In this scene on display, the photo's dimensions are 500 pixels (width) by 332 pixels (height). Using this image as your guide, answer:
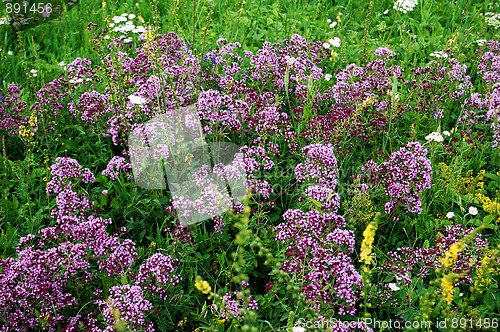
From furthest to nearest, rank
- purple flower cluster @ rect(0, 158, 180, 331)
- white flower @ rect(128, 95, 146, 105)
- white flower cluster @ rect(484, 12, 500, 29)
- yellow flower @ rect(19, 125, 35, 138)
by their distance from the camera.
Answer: white flower cluster @ rect(484, 12, 500, 29), white flower @ rect(128, 95, 146, 105), yellow flower @ rect(19, 125, 35, 138), purple flower cluster @ rect(0, 158, 180, 331)

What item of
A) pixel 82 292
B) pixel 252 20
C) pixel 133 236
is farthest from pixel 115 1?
pixel 82 292

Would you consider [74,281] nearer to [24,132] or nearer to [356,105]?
[24,132]

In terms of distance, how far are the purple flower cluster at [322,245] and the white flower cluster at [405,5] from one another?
2929mm

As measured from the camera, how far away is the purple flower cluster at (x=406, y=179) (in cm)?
343

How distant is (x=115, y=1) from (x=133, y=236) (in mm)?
3540

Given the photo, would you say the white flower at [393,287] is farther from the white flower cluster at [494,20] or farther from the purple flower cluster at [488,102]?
the white flower cluster at [494,20]

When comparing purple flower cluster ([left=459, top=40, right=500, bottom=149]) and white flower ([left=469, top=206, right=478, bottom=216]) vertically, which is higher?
purple flower cluster ([left=459, top=40, right=500, bottom=149])

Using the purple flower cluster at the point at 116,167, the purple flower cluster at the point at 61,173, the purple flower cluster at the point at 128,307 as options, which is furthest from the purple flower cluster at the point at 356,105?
the purple flower cluster at the point at 128,307

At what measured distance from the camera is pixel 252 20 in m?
6.01

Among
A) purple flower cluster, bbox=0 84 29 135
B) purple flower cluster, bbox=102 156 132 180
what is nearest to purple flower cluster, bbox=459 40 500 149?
purple flower cluster, bbox=102 156 132 180

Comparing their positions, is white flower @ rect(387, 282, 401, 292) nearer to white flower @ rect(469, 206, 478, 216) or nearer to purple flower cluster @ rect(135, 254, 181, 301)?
white flower @ rect(469, 206, 478, 216)

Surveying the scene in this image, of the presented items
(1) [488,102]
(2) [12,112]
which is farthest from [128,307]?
(1) [488,102]

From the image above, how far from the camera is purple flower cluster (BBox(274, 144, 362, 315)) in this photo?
2814mm

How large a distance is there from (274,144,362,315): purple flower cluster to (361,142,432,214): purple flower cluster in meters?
0.31
